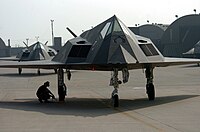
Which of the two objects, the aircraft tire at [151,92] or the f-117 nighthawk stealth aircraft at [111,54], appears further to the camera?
the aircraft tire at [151,92]

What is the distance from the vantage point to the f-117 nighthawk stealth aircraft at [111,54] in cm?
1525

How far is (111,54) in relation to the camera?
49.8 feet

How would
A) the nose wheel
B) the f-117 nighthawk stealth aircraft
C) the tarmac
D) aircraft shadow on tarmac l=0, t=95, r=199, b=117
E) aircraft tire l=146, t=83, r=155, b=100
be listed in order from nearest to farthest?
the tarmac → aircraft shadow on tarmac l=0, t=95, r=199, b=117 → the f-117 nighthawk stealth aircraft → the nose wheel → aircraft tire l=146, t=83, r=155, b=100

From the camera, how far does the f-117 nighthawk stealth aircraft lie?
15250 millimetres

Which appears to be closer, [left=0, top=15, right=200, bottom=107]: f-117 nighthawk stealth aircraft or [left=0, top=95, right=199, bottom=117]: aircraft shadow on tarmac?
[left=0, top=95, right=199, bottom=117]: aircraft shadow on tarmac

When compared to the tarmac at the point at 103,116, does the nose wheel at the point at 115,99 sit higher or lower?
higher

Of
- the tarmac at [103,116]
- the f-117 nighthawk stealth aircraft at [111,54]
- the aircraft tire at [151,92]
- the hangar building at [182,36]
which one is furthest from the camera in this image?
the hangar building at [182,36]

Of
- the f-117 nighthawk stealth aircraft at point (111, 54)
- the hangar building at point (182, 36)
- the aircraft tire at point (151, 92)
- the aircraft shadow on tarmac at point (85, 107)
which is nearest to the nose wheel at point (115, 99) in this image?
the f-117 nighthawk stealth aircraft at point (111, 54)

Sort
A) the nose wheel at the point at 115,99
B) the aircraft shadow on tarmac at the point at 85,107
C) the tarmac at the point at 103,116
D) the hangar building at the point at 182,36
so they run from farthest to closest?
the hangar building at the point at 182,36 → the nose wheel at the point at 115,99 → the aircraft shadow on tarmac at the point at 85,107 → the tarmac at the point at 103,116

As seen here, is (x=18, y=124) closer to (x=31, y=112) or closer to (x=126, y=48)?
(x=31, y=112)

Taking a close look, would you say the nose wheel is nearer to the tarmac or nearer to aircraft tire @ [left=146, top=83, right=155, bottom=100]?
the tarmac

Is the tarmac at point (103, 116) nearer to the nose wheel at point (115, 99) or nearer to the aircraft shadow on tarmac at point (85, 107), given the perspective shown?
the aircraft shadow on tarmac at point (85, 107)

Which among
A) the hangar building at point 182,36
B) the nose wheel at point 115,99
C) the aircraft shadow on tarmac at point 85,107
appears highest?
the hangar building at point 182,36

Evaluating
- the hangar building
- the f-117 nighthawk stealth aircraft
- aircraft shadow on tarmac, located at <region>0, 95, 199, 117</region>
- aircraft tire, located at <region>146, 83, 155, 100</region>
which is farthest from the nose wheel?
the hangar building
